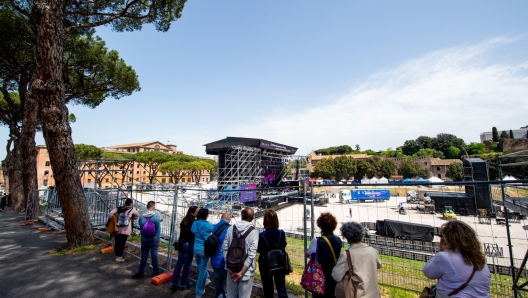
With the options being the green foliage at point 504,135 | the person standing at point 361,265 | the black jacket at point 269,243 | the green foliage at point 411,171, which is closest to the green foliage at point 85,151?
the black jacket at point 269,243

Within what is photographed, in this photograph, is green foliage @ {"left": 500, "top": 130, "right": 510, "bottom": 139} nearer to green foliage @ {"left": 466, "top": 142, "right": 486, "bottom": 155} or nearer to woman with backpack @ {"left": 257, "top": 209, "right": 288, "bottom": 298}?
green foliage @ {"left": 466, "top": 142, "right": 486, "bottom": 155}

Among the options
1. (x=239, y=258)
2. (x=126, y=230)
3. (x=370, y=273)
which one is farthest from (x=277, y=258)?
(x=126, y=230)

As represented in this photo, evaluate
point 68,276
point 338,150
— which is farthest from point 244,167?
point 338,150

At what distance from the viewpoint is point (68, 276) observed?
4.18 m

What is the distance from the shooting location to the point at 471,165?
18719 millimetres

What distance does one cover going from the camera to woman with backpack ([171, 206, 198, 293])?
3.49m

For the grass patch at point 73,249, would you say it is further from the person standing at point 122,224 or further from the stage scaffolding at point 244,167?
the stage scaffolding at point 244,167

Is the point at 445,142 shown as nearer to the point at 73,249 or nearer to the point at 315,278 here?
the point at 315,278

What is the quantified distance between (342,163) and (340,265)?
163ft

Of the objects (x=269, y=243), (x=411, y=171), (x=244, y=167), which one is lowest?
(x=411, y=171)

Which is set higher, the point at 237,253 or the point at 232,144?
the point at 232,144

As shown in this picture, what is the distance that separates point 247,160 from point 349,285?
1059 inches

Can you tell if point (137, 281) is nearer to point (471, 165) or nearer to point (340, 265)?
point (340, 265)

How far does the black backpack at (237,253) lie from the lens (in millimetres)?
2607
